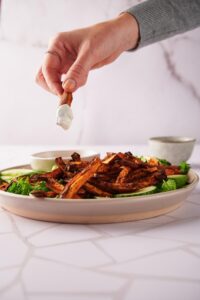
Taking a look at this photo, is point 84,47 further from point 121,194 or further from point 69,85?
point 121,194

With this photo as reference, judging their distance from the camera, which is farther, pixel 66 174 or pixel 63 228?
pixel 66 174

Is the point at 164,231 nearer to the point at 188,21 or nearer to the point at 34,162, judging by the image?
the point at 34,162

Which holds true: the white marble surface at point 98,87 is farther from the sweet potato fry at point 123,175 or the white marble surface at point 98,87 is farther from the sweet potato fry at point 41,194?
the sweet potato fry at point 41,194

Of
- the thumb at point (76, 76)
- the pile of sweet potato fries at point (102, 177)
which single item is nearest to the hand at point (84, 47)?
the thumb at point (76, 76)

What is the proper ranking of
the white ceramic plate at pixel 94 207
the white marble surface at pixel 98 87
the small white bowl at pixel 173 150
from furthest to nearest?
1. the white marble surface at pixel 98 87
2. the small white bowl at pixel 173 150
3. the white ceramic plate at pixel 94 207

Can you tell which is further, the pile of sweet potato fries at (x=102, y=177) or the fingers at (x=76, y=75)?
the fingers at (x=76, y=75)

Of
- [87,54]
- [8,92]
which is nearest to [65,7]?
[8,92]

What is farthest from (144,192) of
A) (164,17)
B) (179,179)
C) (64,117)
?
(164,17)
